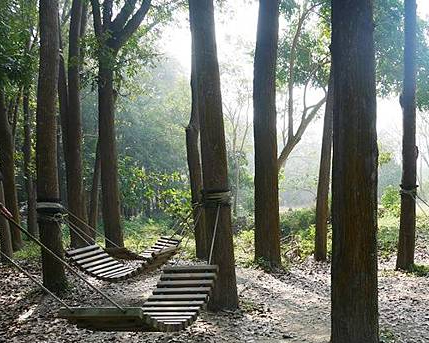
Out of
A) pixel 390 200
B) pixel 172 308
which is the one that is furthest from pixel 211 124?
pixel 390 200

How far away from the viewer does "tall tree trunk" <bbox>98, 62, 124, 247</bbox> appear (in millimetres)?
8938

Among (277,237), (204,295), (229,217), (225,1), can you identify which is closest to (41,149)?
(229,217)

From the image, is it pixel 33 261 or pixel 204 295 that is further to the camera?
pixel 33 261

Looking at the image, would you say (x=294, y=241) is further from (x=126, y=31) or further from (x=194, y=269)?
(x=194, y=269)

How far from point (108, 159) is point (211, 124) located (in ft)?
14.0

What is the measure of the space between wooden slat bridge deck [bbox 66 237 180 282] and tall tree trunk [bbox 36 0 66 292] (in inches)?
→ 10.8

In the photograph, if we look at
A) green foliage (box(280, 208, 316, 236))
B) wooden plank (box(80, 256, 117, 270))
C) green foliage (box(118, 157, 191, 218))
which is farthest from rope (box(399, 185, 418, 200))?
green foliage (box(118, 157, 191, 218))

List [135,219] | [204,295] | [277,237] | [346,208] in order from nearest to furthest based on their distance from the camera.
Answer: [346,208] → [204,295] → [277,237] → [135,219]

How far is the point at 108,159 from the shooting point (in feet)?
29.3

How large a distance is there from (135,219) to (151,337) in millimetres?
20039

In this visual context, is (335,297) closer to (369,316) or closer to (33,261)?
(369,316)

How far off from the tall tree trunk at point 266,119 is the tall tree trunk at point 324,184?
5.40 feet

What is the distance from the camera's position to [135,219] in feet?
80.3

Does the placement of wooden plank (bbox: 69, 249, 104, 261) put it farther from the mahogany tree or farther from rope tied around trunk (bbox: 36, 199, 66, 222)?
the mahogany tree
